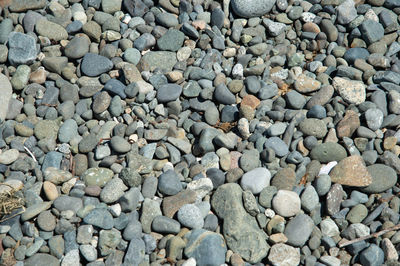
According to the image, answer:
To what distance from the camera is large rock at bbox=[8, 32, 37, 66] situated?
330 cm

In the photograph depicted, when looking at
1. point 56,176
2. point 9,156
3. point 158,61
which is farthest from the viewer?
point 158,61

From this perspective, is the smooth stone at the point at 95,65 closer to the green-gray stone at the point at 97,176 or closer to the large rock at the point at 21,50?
the large rock at the point at 21,50

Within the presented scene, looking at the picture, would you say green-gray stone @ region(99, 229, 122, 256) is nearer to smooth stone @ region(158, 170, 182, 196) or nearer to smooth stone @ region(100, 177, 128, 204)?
smooth stone @ region(100, 177, 128, 204)

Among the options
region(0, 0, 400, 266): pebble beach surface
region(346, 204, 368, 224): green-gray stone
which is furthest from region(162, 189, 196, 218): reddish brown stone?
region(346, 204, 368, 224): green-gray stone

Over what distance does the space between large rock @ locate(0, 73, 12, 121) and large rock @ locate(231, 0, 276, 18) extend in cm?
184

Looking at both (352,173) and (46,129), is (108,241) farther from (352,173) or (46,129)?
(352,173)

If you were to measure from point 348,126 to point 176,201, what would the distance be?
123cm

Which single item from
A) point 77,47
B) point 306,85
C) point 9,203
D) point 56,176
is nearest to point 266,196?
point 306,85

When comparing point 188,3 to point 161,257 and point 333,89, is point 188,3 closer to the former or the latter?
point 333,89

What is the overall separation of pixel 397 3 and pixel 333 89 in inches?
40.7

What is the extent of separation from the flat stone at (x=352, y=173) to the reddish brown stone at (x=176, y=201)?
890 millimetres

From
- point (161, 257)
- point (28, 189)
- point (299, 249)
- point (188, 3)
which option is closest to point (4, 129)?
point (28, 189)

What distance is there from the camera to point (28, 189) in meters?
2.76

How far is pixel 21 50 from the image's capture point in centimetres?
332
